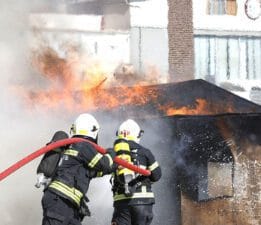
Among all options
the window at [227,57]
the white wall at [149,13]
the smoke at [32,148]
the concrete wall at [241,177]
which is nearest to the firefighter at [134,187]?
the smoke at [32,148]

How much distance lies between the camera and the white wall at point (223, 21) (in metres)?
22.5

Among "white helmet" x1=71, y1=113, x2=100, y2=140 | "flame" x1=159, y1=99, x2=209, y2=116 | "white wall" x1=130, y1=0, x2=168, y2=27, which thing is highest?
"white wall" x1=130, y1=0, x2=168, y2=27

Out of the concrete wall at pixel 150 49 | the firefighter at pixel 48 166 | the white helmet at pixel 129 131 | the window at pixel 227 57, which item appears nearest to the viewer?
the firefighter at pixel 48 166

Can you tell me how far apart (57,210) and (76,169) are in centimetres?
45

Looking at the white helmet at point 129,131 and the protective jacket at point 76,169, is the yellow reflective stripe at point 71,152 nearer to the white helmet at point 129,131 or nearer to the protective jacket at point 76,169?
the protective jacket at point 76,169

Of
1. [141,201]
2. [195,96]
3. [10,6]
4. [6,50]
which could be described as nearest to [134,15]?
[10,6]

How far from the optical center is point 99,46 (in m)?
19.3

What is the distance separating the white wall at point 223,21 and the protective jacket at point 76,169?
16.7 metres

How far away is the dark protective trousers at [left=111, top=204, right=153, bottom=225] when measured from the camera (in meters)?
7.45

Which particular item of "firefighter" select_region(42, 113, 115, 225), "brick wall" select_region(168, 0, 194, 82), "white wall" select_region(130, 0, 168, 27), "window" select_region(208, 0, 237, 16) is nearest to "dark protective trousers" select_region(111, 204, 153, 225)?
"firefighter" select_region(42, 113, 115, 225)

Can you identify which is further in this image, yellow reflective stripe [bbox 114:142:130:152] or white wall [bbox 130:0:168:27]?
white wall [bbox 130:0:168:27]

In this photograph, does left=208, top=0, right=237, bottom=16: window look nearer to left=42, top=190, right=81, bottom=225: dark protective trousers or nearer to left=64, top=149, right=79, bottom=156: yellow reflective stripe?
left=64, top=149, right=79, bottom=156: yellow reflective stripe

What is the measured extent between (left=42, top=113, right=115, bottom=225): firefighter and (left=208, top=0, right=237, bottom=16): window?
674 inches

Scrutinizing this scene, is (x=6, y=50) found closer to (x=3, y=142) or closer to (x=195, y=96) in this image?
(x=3, y=142)
